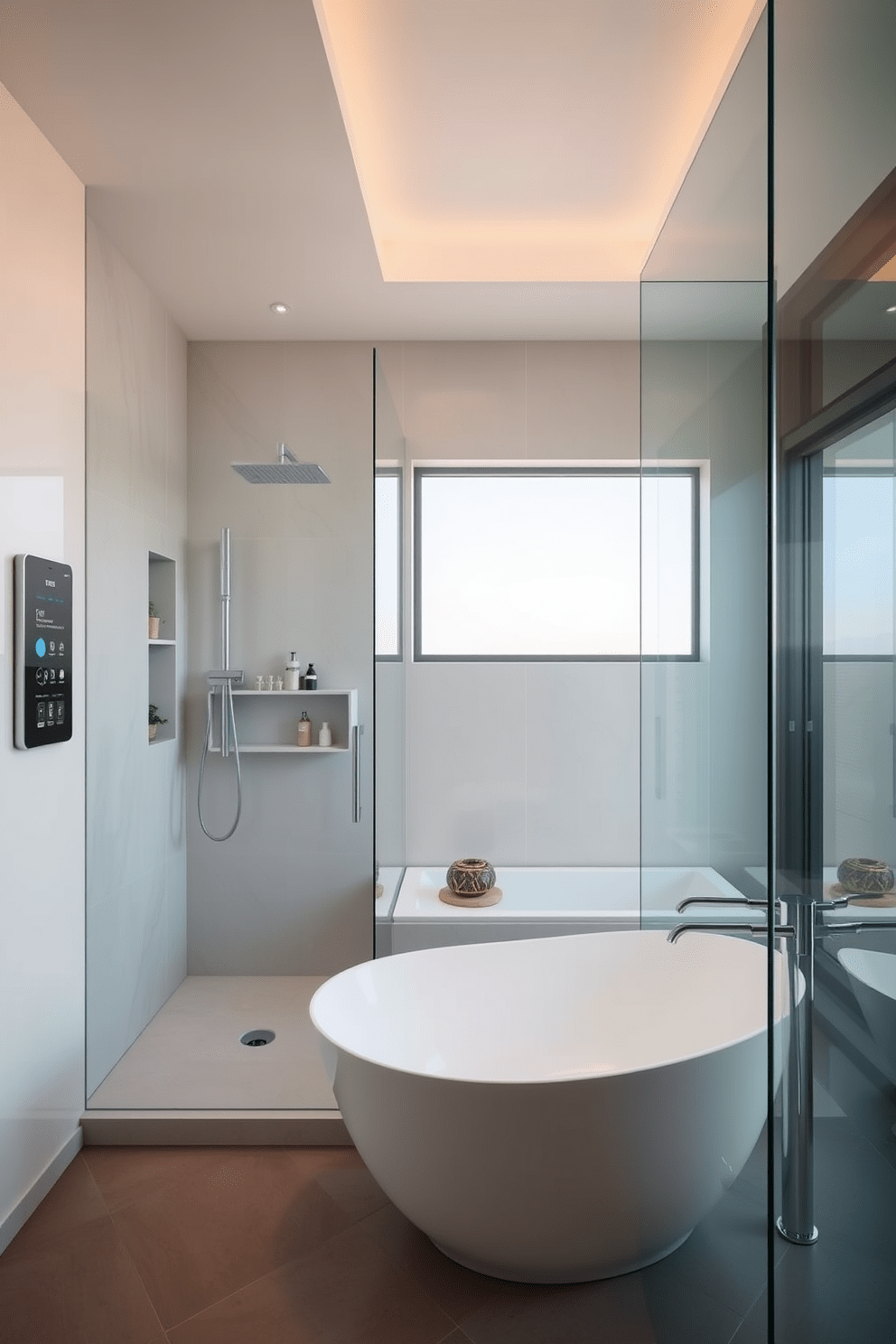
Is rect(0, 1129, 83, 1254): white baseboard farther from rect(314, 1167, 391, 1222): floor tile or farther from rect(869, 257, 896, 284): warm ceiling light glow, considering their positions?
rect(869, 257, 896, 284): warm ceiling light glow

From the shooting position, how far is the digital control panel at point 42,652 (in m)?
2.13

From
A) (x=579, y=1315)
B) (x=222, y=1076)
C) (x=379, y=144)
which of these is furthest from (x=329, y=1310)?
(x=379, y=144)

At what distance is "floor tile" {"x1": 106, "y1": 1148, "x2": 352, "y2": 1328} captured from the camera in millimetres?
1942

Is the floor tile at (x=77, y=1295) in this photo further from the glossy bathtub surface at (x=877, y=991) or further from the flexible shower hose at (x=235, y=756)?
the glossy bathtub surface at (x=877, y=991)

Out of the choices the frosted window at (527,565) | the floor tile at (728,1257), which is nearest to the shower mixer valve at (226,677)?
the frosted window at (527,565)

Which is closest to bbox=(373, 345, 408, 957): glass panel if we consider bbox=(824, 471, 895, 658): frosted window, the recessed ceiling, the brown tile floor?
the recessed ceiling

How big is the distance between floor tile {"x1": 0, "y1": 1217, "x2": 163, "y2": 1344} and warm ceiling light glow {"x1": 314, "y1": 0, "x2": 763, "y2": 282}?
2969 mm

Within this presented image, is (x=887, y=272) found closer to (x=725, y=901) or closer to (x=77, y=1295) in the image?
(x=725, y=901)

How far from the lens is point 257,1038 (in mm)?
2955

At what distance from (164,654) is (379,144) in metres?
1.98

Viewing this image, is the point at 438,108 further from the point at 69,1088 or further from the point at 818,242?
the point at 69,1088

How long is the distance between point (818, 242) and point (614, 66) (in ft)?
5.72

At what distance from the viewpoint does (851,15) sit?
909 mm

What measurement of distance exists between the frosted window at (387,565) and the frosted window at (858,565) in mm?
1779
